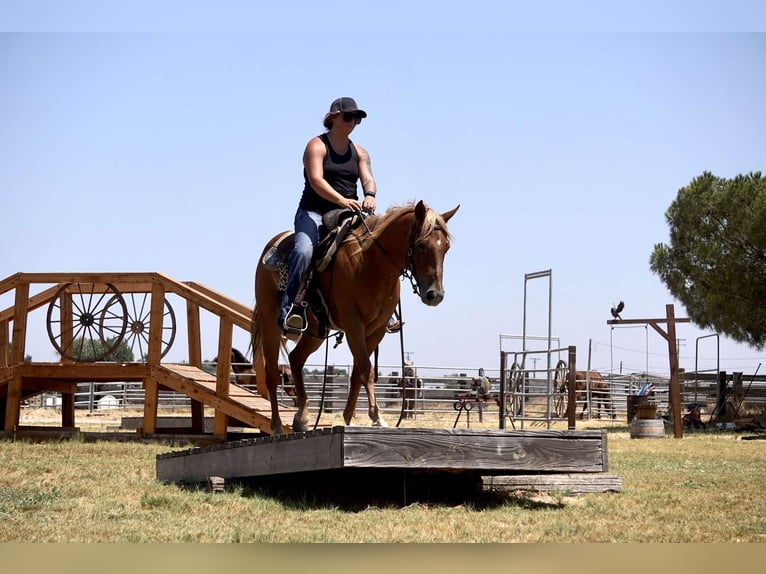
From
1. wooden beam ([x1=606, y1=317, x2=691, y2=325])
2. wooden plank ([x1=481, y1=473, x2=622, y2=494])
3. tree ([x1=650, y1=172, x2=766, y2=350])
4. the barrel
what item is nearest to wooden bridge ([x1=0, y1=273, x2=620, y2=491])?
wooden plank ([x1=481, y1=473, x2=622, y2=494])

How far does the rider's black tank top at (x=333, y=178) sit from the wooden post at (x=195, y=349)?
292 inches

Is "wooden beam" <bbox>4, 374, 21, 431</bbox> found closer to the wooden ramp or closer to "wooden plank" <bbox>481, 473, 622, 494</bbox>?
the wooden ramp

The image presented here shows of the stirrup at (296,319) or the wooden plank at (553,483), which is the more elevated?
the stirrup at (296,319)

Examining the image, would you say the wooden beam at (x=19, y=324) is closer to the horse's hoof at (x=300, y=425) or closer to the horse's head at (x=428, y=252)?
the horse's hoof at (x=300, y=425)

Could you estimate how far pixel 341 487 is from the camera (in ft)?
24.7

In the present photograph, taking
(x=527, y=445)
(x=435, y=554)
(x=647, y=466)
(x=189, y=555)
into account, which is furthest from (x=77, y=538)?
(x=647, y=466)

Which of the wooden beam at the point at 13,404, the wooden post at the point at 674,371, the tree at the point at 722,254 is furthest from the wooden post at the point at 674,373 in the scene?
the wooden beam at the point at 13,404

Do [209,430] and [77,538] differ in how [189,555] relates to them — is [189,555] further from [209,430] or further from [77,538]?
[209,430]

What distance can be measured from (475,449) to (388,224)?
1737 mm

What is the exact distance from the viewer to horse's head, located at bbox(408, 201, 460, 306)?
6.67 meters

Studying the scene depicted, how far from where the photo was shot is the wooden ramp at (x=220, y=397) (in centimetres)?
1316

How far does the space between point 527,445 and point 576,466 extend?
1.44 feet

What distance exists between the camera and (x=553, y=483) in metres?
7.84

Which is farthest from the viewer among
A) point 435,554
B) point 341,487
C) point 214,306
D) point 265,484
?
point 214,306
